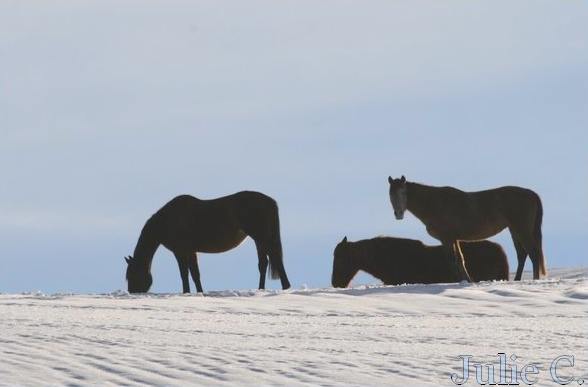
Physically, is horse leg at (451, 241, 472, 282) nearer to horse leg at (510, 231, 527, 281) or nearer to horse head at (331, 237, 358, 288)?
horse leg at (510, 231, 527, 281)

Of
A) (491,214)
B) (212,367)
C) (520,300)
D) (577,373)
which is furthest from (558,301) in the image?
(212,367)

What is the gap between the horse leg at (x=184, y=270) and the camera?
20841 mm

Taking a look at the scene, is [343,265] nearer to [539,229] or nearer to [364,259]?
[364,259]

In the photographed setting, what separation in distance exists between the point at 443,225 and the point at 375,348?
9.18m

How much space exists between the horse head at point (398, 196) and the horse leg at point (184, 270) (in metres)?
3.91

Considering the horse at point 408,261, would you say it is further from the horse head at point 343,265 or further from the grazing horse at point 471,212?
the grazing horse at point 471,212

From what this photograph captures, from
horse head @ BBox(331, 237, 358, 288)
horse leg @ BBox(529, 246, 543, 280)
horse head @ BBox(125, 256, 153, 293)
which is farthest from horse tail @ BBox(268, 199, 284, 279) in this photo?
horse leg @ BBox(529, 246, 543, 280)

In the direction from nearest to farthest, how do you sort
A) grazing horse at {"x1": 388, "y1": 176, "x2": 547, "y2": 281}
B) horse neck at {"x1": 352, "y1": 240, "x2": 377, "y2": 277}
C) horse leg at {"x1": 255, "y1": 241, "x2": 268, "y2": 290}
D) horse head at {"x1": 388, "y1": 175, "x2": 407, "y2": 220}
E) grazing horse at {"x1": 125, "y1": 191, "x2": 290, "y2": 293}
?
horse head at {"x1": 388, "y1": 175, "x2": 407, "y2": 220}
grazing horse at {"x1": 388, "y1": 176, "x2": 547, "y2": 281}
horse leg at {"x1": 255, "y1": 241, "x2": 268, "y2": 290}
grazing horse at {"x1": 125, "y1": 191, "x2": 290, "y2": 293}
horse neck at {"x1": 352, "y1": 240, "x2": 377, "y2": 277}

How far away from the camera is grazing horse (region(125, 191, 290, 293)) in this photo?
2052cm

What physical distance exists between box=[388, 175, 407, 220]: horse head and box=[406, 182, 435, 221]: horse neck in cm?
16

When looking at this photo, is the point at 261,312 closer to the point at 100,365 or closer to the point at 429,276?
the point at 100,365

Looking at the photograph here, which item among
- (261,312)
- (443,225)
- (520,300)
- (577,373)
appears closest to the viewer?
(577,373)

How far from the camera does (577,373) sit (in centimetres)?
1026

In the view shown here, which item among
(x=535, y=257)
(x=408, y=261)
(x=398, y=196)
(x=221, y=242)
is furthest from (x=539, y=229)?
(x=221, y=242)
